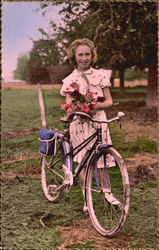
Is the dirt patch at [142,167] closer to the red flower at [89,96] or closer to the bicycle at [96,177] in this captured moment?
the bicycle at [96,177]

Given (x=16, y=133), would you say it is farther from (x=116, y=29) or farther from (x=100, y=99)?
(x=100, y=99)

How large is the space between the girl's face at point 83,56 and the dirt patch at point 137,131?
19.6ft

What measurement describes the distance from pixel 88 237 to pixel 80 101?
1.56 meters

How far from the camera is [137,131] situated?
12.5m

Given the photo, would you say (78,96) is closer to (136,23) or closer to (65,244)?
(65,244)

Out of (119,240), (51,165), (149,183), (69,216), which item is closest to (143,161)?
(149,183)

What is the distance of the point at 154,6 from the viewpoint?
45.2 feet

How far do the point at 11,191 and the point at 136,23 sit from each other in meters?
10.0

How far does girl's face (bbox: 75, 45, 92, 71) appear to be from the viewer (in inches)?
193

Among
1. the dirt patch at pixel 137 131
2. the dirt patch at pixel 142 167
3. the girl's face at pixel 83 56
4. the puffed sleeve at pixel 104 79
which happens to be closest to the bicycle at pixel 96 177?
the puffed sleeve at pixel 104 79

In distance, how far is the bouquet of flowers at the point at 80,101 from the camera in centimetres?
473

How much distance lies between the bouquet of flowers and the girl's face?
0.94ft

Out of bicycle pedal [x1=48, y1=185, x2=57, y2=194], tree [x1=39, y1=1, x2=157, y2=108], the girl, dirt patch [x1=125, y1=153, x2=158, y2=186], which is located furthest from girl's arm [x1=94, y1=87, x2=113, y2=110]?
tree [x1=39, y1=1, x2=157, y2=108]

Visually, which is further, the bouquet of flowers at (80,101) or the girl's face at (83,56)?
the girl's face at (83,56)
